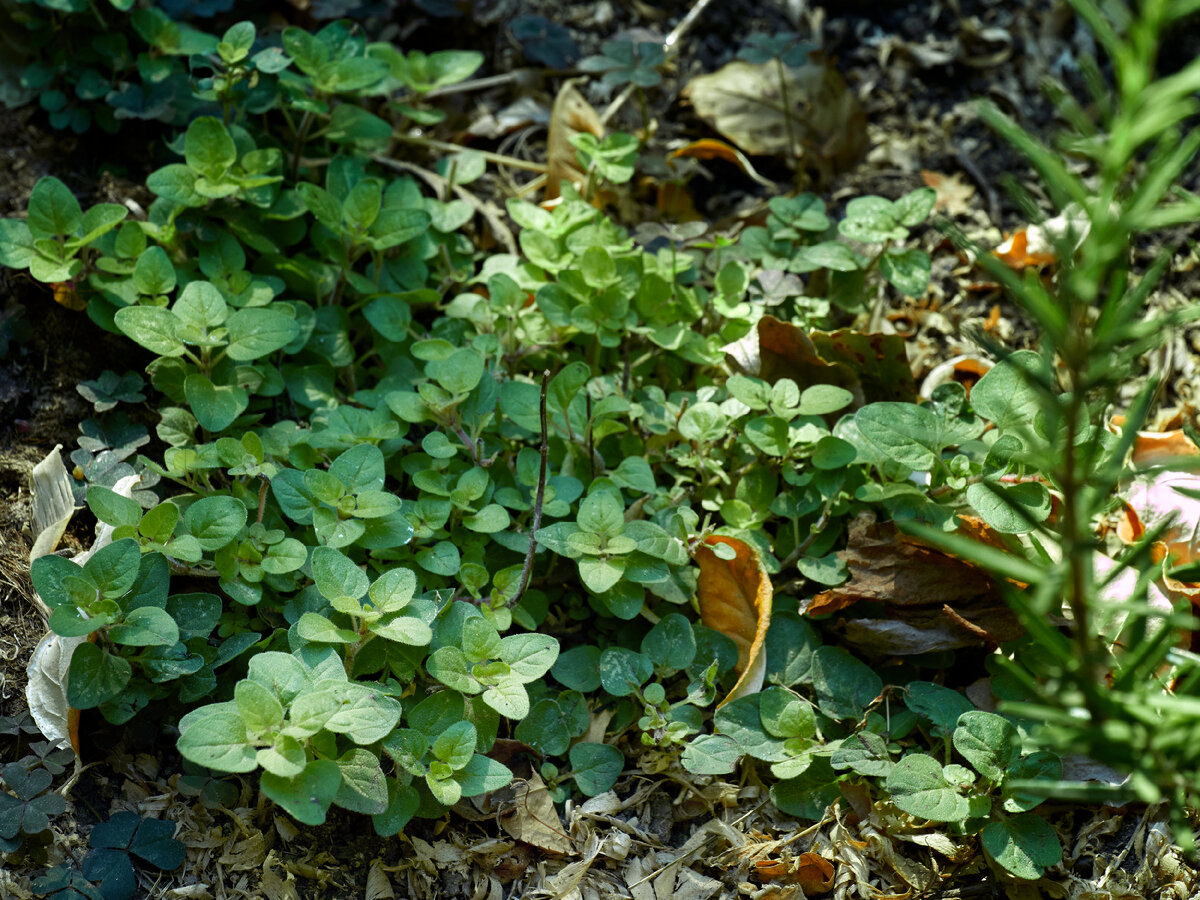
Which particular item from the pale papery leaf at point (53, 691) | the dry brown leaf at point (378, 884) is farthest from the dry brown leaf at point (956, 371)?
the pale papery leaf at point (53, 691)

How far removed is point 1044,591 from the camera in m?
1.02

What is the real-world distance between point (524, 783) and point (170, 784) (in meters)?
0.70

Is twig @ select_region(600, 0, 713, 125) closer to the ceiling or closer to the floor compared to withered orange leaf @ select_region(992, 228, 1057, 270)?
closer to the ceiling

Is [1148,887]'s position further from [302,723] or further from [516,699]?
[302,723]

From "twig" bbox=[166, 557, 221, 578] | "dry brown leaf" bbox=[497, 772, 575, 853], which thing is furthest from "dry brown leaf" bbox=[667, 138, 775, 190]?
"dry brown leaf" bbox=[497, 772, 575, 853]

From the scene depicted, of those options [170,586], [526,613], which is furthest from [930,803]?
[170,586]

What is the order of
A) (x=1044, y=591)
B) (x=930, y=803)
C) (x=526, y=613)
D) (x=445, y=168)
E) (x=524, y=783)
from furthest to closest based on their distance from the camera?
(x=445, y=168) < (x=526, y=613) < (x=524, y=783) < (x=930, y=803) < (x=1044, y=591)

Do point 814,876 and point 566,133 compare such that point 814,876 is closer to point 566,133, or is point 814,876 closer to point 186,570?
point 186,570

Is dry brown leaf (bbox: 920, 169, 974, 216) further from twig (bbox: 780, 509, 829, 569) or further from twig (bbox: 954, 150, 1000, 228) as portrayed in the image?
twig (bbox: 780, 509, 829, 569)

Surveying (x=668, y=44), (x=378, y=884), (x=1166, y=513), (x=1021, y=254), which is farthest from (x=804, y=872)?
(x=668, y=44)

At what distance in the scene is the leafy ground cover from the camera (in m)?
1.83

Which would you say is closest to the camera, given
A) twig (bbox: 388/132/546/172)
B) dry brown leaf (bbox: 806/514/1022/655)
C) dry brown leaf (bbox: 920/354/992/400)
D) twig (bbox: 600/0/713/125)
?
dry brown leaf (bbox: 806/514/1022/655)

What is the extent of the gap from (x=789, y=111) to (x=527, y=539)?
74.5 inches

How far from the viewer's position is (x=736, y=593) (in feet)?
7.34
